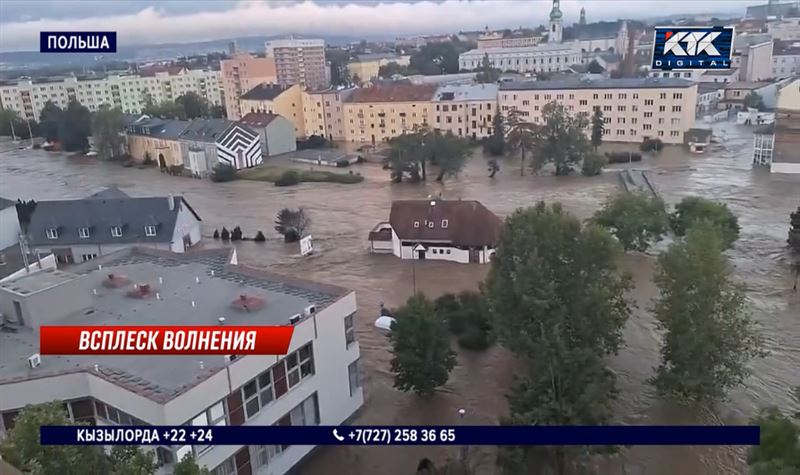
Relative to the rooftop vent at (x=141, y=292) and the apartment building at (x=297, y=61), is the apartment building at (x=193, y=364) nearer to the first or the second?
the rooftop vent at (x=141, y=292)

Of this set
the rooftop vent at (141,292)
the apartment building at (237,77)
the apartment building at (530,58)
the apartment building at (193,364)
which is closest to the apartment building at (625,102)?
the apartment building at (237,77)

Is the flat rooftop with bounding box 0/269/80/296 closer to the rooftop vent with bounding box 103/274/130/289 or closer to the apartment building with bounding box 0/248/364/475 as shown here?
the apartment building with bounding box 0/248/364/475

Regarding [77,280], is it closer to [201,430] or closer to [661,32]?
[201,430]

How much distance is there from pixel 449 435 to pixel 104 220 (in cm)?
785

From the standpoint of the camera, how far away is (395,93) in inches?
735

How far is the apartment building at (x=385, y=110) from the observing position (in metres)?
18.3

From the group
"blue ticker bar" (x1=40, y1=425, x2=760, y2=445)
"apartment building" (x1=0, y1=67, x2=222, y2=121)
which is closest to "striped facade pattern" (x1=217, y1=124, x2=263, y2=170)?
"apartment building" (x1=0, y1=67, x2=222, y2=121)

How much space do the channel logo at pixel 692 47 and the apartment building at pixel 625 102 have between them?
47.1ft

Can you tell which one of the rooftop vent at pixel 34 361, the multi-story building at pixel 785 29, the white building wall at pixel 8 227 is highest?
the multi-story building at pixel 785 29

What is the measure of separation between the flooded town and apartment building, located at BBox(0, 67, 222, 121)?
6262mm

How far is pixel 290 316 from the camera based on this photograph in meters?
4.00

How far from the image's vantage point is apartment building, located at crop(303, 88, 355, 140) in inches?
758

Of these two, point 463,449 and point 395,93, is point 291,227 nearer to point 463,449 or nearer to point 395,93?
point 463,449

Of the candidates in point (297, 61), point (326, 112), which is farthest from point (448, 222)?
point (297, 61)
